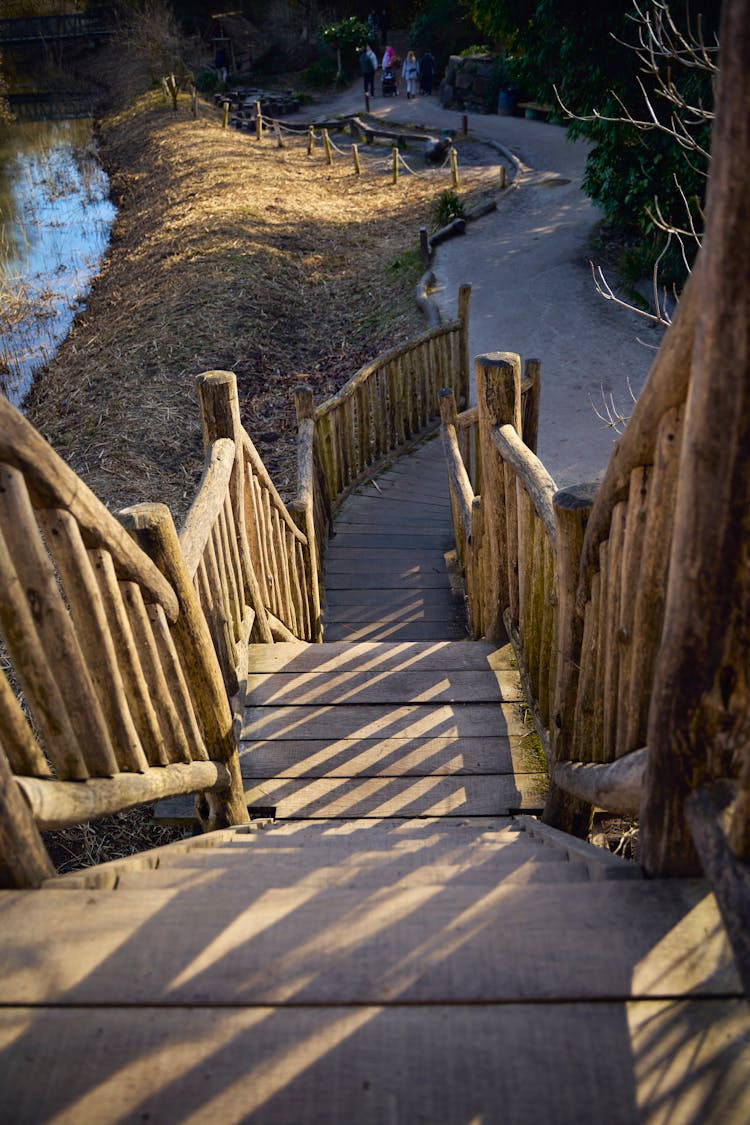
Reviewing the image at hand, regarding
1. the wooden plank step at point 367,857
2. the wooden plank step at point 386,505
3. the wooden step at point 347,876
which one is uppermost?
the wooden step at point 347,876

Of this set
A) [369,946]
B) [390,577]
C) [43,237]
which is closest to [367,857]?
[369,946]

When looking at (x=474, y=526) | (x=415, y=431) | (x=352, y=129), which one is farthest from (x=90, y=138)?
(x=474, y=526)

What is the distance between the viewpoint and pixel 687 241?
9.55m

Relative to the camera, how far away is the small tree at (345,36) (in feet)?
93.4

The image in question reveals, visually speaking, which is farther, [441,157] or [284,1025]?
[441,157]

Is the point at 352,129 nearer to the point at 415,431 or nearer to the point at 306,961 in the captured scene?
the point at 415,431

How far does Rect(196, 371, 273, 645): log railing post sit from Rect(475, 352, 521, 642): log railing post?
1.04 metres

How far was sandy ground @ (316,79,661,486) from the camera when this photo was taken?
8.79m

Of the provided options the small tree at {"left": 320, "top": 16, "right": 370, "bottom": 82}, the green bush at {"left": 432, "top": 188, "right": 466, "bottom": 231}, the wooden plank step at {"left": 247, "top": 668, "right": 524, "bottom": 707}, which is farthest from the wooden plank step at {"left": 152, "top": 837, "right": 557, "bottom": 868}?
the small tree at {"left": 320, "top": 16, "right": 370, "bottom": 82}

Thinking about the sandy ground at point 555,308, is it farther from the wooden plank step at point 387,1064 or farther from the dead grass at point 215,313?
the wooden plank step at point 387,1064

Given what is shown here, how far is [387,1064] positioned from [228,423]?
98.5 inches

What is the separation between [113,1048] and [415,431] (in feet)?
26.7

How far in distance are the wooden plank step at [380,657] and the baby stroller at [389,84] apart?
90.3 ft

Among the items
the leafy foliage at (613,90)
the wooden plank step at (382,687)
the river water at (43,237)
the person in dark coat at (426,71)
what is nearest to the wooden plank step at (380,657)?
the wooden plank step at (382,687)
